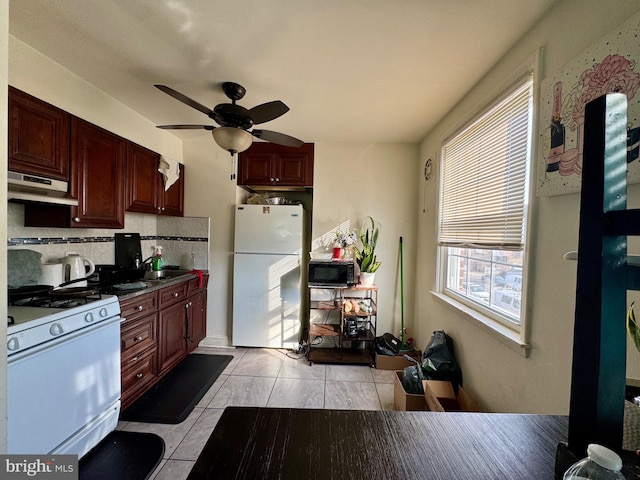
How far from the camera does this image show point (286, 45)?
5.04ft

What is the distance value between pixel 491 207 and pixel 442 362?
1.22m

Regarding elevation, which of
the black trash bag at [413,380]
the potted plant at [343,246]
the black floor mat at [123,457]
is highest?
the potted plant at [343,246]

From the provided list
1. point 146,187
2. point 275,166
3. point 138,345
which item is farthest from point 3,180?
point 275,166

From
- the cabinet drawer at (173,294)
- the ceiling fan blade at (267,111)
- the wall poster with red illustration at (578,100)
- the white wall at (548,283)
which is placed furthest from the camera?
the cabinet drawer at (173,294)

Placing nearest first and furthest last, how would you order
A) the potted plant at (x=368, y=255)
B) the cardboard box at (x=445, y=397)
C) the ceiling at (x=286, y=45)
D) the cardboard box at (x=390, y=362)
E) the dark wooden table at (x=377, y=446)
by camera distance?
the dark wooden table at (x=377, y=446) < the ceiling at (x=286, y=45) < the cardboard box at (x=445, y=397) < the cardboard box at (x=390, y=362) < the potted plant at (x=368, y=255)

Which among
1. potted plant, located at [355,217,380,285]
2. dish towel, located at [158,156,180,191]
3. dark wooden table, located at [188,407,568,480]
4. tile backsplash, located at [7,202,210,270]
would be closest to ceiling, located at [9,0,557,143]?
dish towel, located at [158,156,180,191]

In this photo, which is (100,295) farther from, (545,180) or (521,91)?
(521,91)

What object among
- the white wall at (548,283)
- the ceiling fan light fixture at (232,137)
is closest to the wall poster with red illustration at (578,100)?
the white wall at (548,283)

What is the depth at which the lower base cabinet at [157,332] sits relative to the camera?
189 cm

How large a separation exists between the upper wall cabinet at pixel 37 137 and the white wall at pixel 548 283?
2.80 metres

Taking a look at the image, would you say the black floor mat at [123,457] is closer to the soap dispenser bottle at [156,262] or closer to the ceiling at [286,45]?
the soap dispenser bottle at [156,262]

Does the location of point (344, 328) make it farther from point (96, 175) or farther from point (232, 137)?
point (96, 175)

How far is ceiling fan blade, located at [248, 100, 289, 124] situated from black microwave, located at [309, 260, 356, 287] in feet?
4.85

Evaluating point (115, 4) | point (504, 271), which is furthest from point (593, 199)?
point (115, 4)
